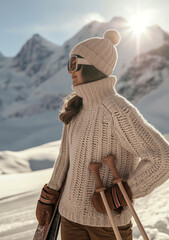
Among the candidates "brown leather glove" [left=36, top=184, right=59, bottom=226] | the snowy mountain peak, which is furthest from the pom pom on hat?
the snowy mountain peak

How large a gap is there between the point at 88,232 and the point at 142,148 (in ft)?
1.49

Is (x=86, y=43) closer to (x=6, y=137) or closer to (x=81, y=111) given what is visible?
(x=81, y=111)

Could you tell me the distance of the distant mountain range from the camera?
16.9 meters

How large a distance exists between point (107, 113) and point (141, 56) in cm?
2216

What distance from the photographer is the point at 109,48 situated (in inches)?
48.2

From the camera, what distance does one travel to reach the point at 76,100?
136 cm

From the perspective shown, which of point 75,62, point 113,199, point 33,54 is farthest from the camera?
point 33,54

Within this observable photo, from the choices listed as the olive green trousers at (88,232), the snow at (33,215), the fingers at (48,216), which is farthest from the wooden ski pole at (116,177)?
the snow at (33,215)

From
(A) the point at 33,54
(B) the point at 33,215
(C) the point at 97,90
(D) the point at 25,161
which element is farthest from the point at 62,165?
(A) the point at 33,54

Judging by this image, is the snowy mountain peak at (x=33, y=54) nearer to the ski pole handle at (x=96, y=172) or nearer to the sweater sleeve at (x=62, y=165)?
the sweater sleeve at (x=62, y=165)

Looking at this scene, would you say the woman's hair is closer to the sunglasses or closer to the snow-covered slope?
the sunglasses

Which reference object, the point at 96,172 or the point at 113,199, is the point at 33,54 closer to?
the point at 96,172

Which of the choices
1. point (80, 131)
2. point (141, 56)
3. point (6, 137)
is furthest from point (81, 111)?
point (141, 56)

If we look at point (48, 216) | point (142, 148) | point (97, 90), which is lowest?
point (48, 216)
